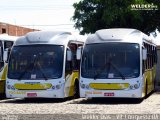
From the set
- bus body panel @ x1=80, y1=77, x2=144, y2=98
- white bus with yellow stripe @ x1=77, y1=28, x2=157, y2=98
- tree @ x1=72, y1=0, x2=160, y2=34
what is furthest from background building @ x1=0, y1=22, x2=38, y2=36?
bus body panel @ x1=80, y1=77, x2=144, y2=98

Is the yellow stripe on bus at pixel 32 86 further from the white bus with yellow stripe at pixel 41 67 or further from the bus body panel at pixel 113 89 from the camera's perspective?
the bus body panel at pixel 113 89

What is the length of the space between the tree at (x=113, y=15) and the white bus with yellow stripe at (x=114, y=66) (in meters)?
12.6

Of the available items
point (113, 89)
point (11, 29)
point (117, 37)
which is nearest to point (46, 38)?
point (117, 37)

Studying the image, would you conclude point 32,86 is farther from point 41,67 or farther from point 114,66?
point 114,66

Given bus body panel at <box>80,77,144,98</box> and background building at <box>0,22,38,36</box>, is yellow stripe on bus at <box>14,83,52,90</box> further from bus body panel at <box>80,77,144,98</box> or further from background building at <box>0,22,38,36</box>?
background building at <box>0,22,38,36</box>

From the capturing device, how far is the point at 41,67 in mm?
19234

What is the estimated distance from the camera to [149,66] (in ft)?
71.1

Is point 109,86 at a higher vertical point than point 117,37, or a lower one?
lower

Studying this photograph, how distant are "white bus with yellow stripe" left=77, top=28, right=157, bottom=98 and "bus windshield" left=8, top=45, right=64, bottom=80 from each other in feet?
3.38

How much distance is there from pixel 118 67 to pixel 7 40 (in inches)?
243

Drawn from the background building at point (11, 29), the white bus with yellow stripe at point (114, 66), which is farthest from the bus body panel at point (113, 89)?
the background building at point (11, 29)

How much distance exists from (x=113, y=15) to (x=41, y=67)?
1322cm

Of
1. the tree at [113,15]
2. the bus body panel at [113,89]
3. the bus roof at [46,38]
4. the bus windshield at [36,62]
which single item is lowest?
the bus body panel at [113,89]

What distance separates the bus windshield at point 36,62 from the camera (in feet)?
62.5
